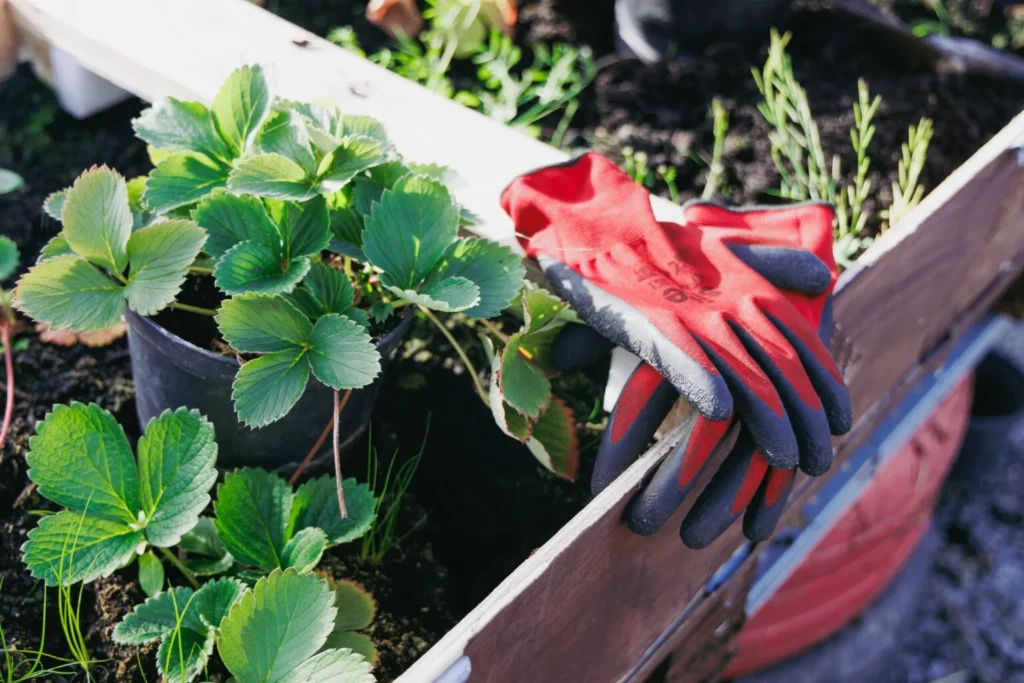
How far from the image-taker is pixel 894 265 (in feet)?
4.19

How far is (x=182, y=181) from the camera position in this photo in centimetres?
97

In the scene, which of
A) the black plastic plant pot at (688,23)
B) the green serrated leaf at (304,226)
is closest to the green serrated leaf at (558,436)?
the green serrated leaf at (304,226)

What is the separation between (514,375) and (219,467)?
40cm

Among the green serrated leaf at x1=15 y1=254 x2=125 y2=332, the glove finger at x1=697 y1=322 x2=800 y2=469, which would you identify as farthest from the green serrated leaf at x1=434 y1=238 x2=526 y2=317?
the green serrated leaf at x1=15 y1=254 x2=125 y2=332

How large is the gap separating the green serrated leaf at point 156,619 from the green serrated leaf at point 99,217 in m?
0.32

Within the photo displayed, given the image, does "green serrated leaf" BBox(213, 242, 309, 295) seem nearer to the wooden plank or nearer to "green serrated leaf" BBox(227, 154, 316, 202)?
"green serrated leaf" BBox(227, 154, 316, 202)

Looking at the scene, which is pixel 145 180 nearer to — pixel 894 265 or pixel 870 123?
pixel 894 265

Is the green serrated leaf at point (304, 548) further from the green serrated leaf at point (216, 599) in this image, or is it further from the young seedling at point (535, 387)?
the young seedling at point (535, 387)

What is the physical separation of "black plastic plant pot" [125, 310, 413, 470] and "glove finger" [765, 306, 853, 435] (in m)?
0.42

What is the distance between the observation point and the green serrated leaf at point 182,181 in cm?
94

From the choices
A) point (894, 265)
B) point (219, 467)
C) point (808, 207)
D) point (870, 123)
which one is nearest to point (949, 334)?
point (870, 123)

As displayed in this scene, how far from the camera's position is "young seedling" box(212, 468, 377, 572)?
0.92 m

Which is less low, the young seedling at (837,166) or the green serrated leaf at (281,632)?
the young seedling at (837,166)

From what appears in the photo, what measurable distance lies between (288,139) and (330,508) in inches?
15.3
